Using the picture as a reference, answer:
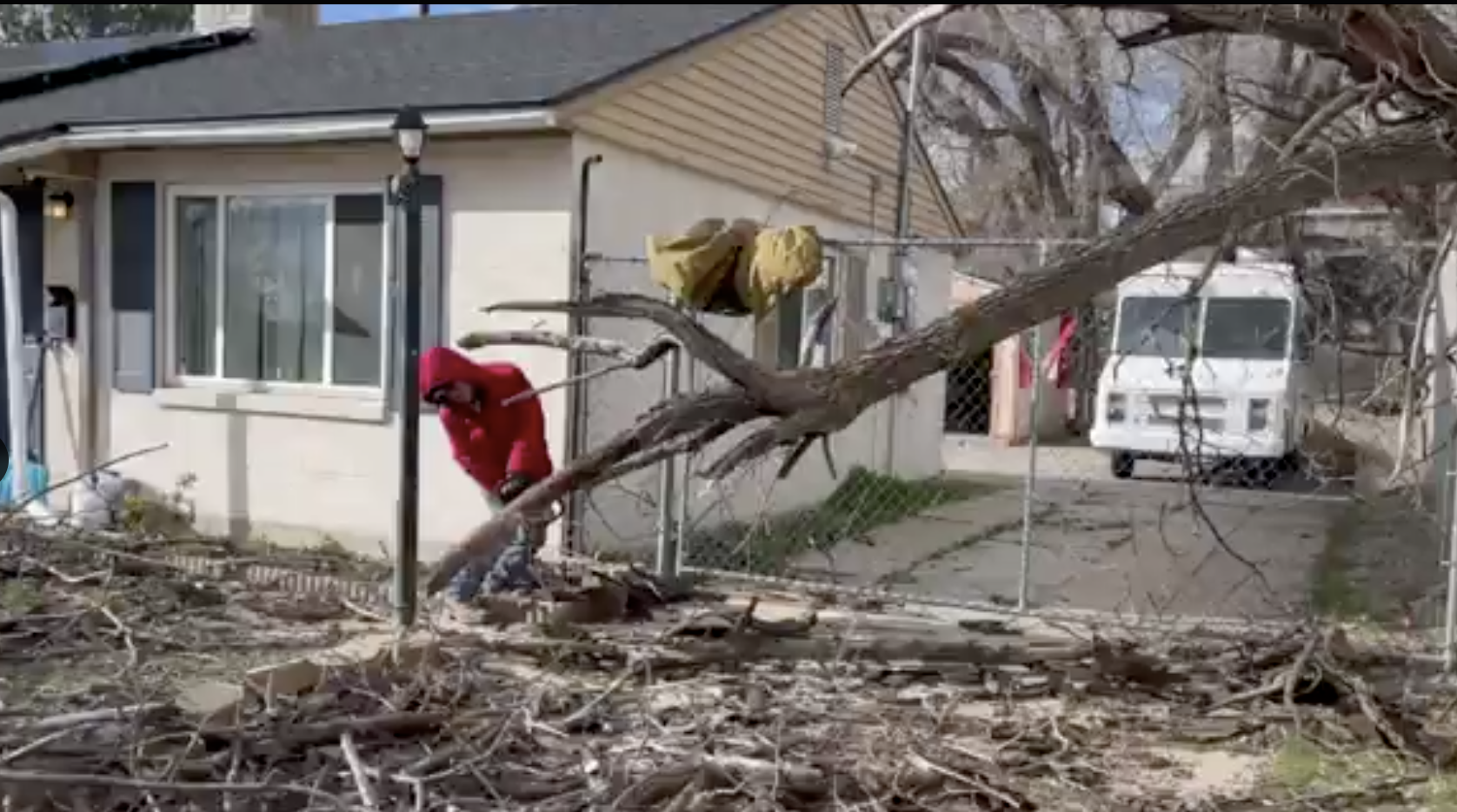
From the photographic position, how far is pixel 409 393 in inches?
284

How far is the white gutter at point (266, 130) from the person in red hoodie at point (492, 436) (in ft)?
5.66

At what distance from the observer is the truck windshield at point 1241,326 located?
17328 mm

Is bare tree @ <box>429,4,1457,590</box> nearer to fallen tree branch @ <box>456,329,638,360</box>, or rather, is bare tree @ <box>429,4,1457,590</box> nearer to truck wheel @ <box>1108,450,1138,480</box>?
fallen tree branch @ <box>456,329,638,360</box>

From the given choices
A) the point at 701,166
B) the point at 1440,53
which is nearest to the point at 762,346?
the point at 701,166

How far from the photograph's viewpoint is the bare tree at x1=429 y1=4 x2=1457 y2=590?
5.27 m

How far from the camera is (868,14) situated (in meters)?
17.3

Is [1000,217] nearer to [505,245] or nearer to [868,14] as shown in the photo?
[868,14]

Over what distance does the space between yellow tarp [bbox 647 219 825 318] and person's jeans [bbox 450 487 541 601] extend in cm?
166

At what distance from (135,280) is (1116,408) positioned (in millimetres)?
11816

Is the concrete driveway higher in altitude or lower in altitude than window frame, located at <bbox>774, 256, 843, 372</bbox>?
lower

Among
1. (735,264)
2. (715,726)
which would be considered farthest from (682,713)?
(735,264)

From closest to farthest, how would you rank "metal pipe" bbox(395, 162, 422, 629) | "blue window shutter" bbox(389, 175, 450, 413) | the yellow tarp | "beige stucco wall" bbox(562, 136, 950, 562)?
"metal pipe" bbox(395, 162, 422, 629), the yellow tarp, "blue window shutter" bbox(389, 175, 450, 413), "beige stucco wall" bbox(562, 136, 950, 562)

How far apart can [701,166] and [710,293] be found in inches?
122

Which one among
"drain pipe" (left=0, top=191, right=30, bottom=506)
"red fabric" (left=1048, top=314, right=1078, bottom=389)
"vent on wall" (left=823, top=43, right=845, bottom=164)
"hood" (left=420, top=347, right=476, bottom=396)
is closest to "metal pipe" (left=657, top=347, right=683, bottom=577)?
"hood" (left=420, top=347, right=476, bottom=396)
